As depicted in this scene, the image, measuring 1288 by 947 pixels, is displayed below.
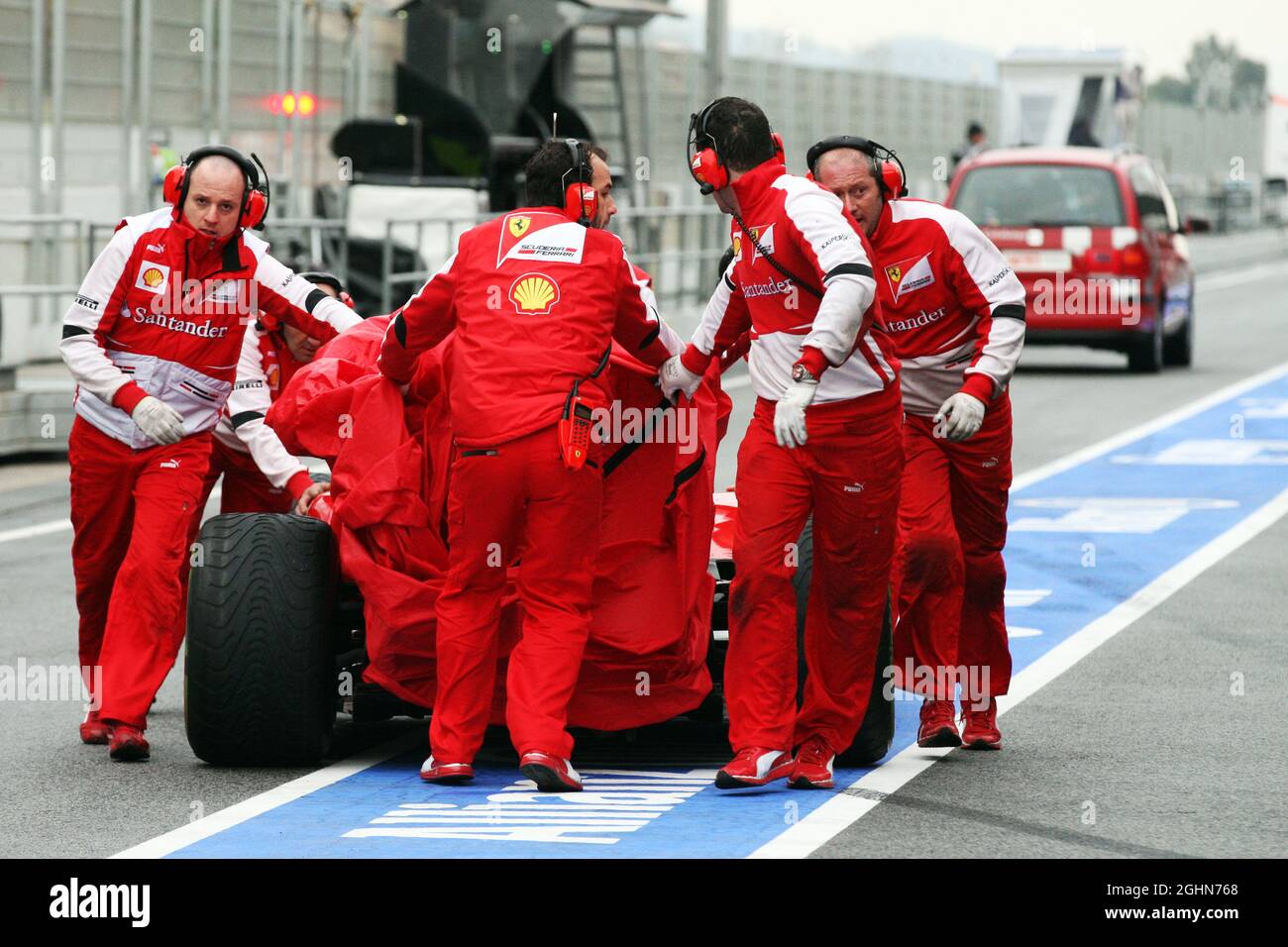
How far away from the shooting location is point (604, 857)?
625 centimetres

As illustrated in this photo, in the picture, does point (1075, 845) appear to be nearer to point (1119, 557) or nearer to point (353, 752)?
point (353, 752)

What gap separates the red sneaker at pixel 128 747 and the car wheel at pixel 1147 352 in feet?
51.4

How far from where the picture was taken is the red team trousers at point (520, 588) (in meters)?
7.10

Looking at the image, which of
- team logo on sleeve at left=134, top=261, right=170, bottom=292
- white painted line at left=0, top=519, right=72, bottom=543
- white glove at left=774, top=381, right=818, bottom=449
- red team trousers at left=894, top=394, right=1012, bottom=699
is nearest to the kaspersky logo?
white glove at left=774, top=381, right=818, bottom=449

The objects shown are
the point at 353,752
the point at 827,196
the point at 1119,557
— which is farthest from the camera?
the point at 1119,557

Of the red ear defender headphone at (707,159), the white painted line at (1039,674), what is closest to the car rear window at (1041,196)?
the white painted line at (1039,674)

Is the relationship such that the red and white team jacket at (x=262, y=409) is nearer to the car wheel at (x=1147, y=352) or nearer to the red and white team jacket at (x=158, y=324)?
the red and white team jacket at (x=158, y=324)

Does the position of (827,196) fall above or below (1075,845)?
above

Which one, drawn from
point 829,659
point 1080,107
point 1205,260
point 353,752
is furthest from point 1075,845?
point 1205,260

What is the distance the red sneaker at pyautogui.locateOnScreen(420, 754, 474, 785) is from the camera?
7.20 metres

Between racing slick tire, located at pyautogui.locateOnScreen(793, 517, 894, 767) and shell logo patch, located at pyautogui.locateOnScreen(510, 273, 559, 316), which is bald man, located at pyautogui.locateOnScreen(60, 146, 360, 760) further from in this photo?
racing slick tire, located at pyautogui.locateOnScreen(793, 517, 894, 767)

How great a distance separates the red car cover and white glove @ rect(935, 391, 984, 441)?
743 mm
